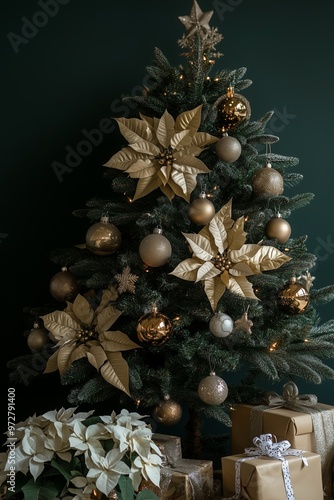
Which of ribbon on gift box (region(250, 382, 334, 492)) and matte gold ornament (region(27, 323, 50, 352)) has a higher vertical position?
matte gold ornament (region(27, 323, 50, 352))

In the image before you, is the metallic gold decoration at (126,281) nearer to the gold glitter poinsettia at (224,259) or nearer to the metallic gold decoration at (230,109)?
the gold glitter poinsettia at (224,259)

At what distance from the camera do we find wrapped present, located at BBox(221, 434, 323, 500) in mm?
1490

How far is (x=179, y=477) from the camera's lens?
1.56 meters

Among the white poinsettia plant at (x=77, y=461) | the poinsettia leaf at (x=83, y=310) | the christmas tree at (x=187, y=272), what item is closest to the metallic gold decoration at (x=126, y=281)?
the christmas tree at (x=187, y=272)

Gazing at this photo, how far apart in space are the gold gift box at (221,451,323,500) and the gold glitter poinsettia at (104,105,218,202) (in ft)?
2.34

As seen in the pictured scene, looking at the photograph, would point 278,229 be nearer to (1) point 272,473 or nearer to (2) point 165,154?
(2) point 165,154

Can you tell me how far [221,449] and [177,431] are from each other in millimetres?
234

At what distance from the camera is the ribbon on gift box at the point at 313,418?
1.72m

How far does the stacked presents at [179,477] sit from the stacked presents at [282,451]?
60 millimetres

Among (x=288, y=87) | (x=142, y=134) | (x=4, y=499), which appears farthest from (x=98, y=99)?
(x=4, y=499)

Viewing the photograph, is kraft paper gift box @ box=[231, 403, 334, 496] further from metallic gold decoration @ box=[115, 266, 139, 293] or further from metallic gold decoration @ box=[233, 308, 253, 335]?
metallic gold decoration @ box=[115, 266, 139, 293]

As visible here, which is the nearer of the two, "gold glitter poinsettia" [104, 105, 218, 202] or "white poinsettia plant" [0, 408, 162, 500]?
"white poinsettia plant" [0, 408, 162, 500]

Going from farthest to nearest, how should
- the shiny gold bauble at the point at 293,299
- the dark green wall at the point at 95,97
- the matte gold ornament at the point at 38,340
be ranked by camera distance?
1. the dark green wall at the point at 95,97
2. the matte gold ornament at the point at 38,340
3. the shiny gold bauble at the point at 293,299

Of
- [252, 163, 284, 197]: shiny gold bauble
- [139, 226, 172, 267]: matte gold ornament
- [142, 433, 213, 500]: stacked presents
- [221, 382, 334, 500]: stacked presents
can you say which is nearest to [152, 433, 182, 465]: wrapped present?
[142, 433, 213, 500]: stacked presents
